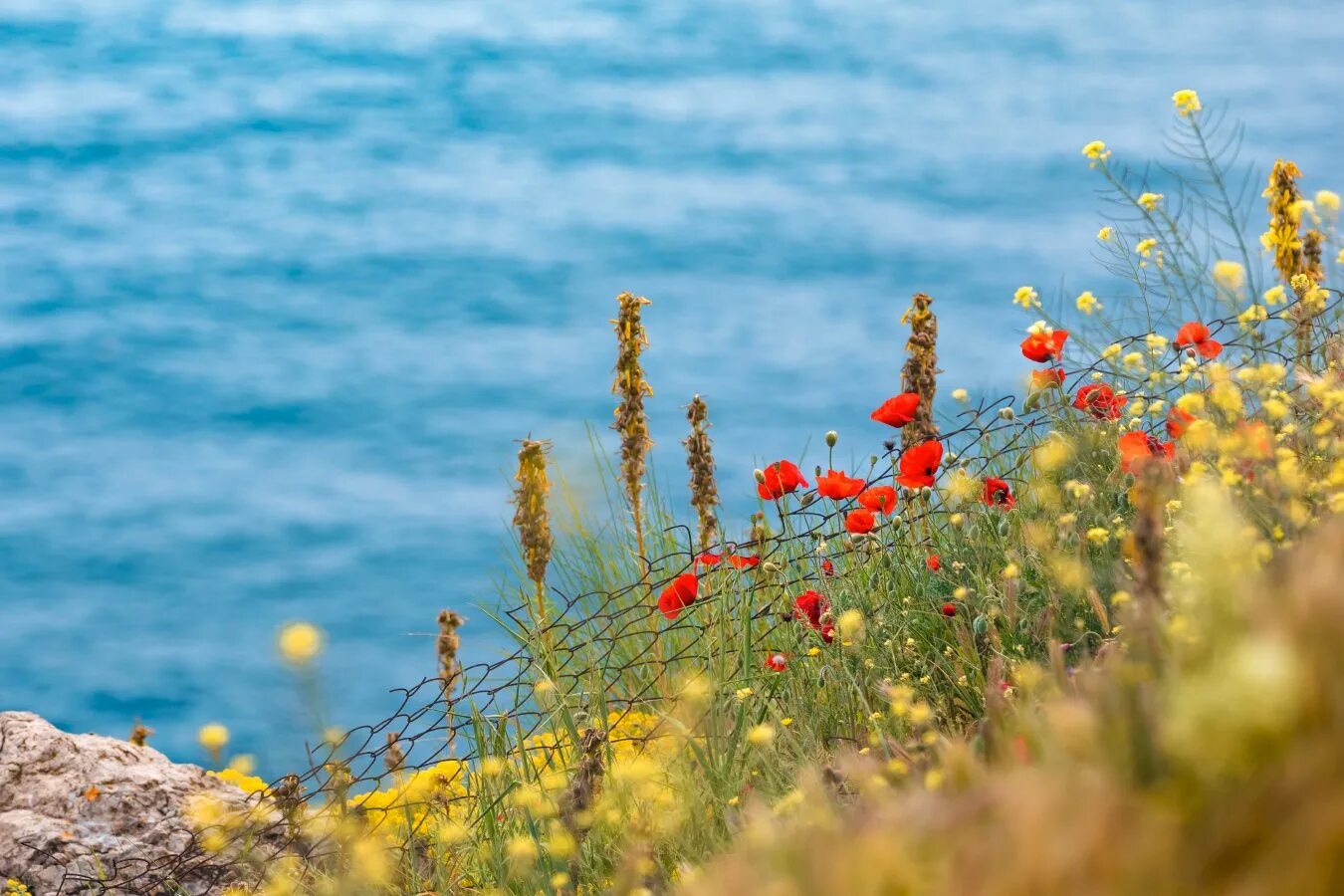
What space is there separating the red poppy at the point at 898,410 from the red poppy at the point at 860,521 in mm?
580

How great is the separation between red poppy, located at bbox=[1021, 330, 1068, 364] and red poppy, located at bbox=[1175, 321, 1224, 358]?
0.41 meters

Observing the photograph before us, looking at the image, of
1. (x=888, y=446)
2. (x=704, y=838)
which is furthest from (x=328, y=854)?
(x=888, y=446)

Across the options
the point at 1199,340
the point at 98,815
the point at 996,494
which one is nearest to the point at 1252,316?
the point at 1199,340

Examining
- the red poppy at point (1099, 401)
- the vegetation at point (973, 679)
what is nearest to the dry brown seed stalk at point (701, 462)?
the vegetation at point (973, 679)

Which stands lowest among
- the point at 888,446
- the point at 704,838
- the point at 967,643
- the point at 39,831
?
the point at 704,838

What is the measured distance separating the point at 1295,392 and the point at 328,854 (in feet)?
11.1

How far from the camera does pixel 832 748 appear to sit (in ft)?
12.3

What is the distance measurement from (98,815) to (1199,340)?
442 centimetres

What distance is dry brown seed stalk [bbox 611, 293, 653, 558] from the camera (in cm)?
569

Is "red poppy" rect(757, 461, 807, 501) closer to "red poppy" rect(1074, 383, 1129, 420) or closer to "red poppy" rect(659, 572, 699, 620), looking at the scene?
"red poppy" rect(659, 572, 699, 620)

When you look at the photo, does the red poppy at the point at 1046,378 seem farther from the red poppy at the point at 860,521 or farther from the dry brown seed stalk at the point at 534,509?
the dry brown seed stalk at the point at 534,509

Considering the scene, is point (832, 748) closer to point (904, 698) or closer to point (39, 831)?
point (904, 698)

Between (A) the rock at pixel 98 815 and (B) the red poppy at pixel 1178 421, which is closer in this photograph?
(B) the red poppy at pixel 1178 421

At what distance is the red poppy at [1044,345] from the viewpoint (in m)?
4.62
